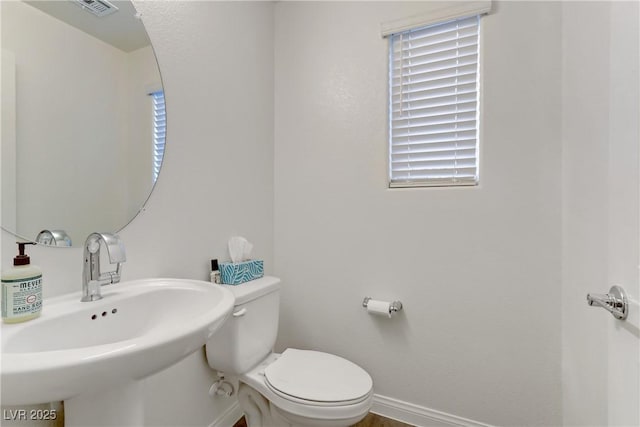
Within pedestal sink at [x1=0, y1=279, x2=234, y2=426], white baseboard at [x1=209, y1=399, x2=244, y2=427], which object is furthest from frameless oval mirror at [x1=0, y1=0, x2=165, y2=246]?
white baseboard at [x1=209, y1=399, x2=244, y2=427]

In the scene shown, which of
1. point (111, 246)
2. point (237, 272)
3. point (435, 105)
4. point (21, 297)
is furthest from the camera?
point (435, 105)

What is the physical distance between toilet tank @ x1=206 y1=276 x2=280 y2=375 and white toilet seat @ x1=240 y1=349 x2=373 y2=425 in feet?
0.23

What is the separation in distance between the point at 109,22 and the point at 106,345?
1.08m

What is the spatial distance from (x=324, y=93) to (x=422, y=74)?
0.54 meters

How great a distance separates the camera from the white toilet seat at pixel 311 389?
3.65 ft

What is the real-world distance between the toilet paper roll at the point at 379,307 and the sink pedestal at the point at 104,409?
1.10 meters

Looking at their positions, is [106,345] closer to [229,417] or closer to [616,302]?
[616,302]

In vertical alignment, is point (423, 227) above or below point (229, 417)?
above

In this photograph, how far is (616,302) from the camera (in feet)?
2.45

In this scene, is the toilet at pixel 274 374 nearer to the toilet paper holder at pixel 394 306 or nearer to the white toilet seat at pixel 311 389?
the white toilet seat at pixel 311 389

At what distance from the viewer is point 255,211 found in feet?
5.79

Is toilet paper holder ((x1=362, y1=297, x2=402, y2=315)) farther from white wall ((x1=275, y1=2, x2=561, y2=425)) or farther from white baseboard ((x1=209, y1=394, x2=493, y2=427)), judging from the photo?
white baseboard ((x1=209, y1=394, x2=493, y2=427))

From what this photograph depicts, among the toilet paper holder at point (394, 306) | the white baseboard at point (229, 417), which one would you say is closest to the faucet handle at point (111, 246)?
the white baseboard at point (229, 417)

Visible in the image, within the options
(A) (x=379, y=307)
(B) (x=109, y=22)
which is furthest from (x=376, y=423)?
(B) (x=109, y=22)
